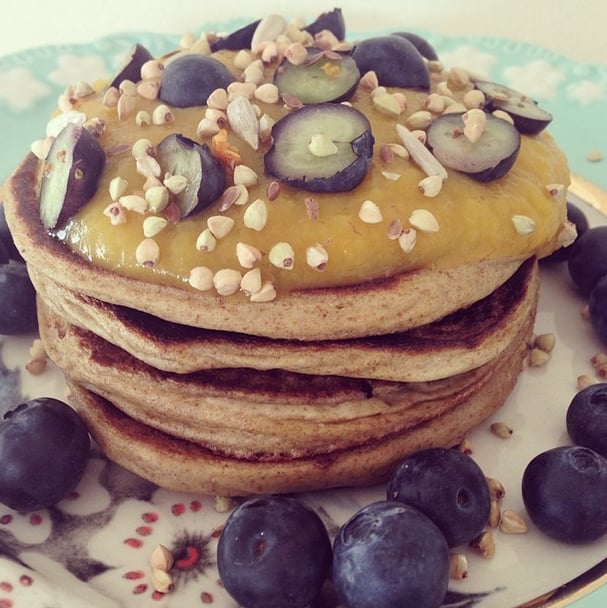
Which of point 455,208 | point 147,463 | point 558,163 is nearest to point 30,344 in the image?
point 147,463

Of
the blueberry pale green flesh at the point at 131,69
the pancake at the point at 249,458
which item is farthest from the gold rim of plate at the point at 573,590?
the blueberry pale green flesh at the point at 131,69

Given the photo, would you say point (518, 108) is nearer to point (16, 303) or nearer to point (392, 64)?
point (392, 64)

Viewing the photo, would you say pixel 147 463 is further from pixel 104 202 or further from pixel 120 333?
pixel 104 202

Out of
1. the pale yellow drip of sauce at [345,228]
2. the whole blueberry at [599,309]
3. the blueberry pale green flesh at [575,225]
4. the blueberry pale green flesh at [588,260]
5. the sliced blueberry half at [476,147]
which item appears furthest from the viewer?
the blueberry pale green flesh at [575,225]

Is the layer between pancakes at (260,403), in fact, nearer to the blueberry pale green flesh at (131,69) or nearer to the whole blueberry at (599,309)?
the whole blueberry at (599,309)

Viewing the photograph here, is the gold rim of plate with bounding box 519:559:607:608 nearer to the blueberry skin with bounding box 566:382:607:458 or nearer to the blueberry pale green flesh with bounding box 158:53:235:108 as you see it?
the blueberry skin with bounding box 566:382:607:458
